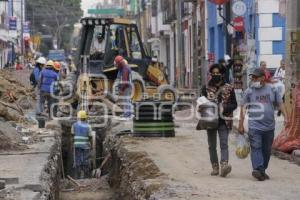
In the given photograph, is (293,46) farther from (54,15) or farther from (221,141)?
(54,15)

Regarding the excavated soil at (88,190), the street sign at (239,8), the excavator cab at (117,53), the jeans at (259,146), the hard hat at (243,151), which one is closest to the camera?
the jeans at (259,146)

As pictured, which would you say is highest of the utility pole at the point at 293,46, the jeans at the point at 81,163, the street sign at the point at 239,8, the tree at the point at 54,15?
the tree at the point at 54,15

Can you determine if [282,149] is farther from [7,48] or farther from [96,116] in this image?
[7,48]

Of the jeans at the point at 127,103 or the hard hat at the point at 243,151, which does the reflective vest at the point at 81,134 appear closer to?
the jeans at the point at 127,103

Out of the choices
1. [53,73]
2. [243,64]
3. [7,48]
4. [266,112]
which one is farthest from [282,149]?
[7,48]

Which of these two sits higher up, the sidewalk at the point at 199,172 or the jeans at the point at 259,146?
the jeans at the point at 259,146

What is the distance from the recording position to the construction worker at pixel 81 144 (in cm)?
1768

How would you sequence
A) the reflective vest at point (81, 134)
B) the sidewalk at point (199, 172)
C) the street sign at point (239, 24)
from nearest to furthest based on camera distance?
1. the sidewalk at point (199, 172)
2. the reflective vest at point (81, 134)
3. the street sign at point (239, 24)

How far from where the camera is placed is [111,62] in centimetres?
2462

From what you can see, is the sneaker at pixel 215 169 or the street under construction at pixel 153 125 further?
the sneaker at pixel 215 169

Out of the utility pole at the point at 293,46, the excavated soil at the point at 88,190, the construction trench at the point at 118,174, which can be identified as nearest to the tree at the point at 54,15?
the construction trench at the point at 118,174

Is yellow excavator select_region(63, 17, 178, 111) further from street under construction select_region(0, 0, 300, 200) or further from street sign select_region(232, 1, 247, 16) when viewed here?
street sign select_region(232, 1, 247, 16)

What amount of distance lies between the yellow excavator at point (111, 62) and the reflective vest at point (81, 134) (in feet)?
17.8

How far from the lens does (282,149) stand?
14070 millimetres
